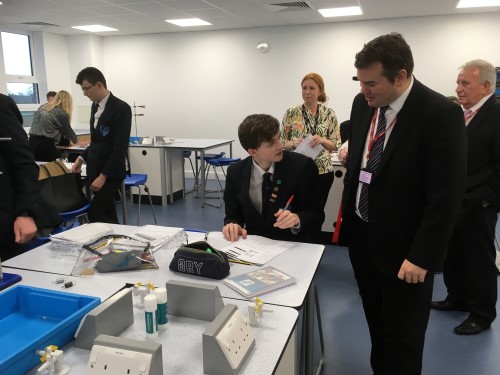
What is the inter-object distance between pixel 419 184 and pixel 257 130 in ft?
2.64

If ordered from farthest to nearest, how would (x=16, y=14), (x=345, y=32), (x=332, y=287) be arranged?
(x=345, y=32) → (x=16, y=14) → (x=332, y=287)

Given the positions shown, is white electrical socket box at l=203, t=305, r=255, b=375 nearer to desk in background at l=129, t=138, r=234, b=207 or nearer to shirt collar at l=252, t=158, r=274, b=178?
shirt collar at l=252, t=158, r=274, b=178

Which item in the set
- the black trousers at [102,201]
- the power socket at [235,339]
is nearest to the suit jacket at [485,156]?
the power socket at [235,339]

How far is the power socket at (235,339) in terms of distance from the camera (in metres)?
0.98

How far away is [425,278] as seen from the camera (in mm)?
1506

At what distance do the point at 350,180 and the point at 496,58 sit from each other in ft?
18.8

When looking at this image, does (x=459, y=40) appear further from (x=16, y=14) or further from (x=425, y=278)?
(x=16, y=14)

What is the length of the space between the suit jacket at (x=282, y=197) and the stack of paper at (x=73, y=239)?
0.64m

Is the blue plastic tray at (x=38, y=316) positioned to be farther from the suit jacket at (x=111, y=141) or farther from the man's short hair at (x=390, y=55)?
Result: the suit jacket at (x=111, y=141)

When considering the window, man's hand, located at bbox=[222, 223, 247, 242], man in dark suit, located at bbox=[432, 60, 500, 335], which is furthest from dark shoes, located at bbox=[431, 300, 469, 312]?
the window

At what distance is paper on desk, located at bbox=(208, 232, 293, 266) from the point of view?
5.55ft

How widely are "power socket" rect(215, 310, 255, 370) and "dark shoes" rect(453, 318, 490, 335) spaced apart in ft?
6.08

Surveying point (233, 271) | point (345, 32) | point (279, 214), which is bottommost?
point (233, 271)

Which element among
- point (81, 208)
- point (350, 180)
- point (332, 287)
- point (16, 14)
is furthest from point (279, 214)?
point (16, 14)
